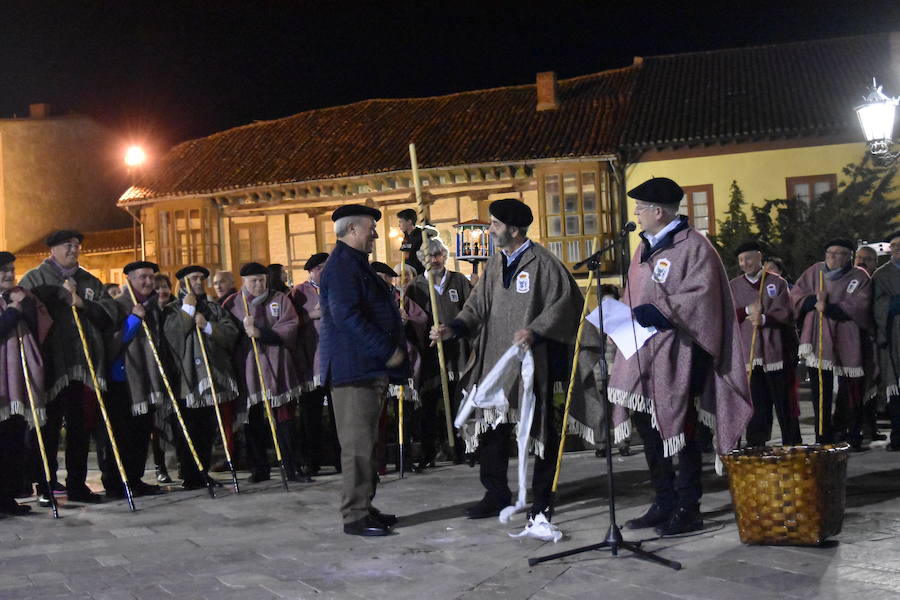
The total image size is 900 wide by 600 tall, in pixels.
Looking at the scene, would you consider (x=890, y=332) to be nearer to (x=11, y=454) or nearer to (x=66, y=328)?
(x=66, y=328)

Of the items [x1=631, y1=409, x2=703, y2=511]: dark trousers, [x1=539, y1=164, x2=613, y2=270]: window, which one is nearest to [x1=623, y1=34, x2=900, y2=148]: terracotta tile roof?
[x1=539, y1=164, x2=613, y2=270]: window

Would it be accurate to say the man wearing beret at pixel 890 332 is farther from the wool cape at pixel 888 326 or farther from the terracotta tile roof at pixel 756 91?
the terracotta tile roof at pixel 756 91

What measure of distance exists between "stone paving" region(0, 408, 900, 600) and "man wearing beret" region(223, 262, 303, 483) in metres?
0.95

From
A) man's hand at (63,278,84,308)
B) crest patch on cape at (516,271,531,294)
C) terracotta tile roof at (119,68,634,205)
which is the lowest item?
crest patch on cape at (516,271,531,294)

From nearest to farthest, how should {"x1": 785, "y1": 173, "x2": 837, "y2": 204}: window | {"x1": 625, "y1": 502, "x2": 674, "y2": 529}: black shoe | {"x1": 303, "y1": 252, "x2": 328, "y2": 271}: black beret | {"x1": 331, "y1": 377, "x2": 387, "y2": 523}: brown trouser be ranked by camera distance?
1. {"x1": 625, "y1": 502, "x2": 674, "y2": 529}: black shoe
2. {"x1": 331, "y1": 377, "x2": 387, "y2": 523}: brown trouser
3. {"x1": 303, "y1": 252, "x2": 328, "y2": 271}: black beret
4. {"x1": 785, "y1": 173, "x2": 837, "y2": 204}: window

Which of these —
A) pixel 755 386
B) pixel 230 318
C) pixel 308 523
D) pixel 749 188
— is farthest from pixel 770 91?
pixel 308 523

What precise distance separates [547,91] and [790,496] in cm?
2284

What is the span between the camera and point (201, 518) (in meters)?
6.98

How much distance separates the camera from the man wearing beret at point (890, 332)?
8.81 metres

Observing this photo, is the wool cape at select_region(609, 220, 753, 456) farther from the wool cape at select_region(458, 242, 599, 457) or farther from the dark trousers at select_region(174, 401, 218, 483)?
the dark trousers at select_region(174, 401, 218, 483)

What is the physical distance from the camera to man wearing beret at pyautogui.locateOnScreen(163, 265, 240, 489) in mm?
8336

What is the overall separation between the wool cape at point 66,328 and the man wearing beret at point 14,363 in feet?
0.32

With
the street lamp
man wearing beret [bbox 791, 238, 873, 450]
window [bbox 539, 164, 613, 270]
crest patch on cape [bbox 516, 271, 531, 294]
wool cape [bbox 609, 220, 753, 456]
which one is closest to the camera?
wool cape [bbox 609, 220, 753, 456]

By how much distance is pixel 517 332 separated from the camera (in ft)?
19.9
